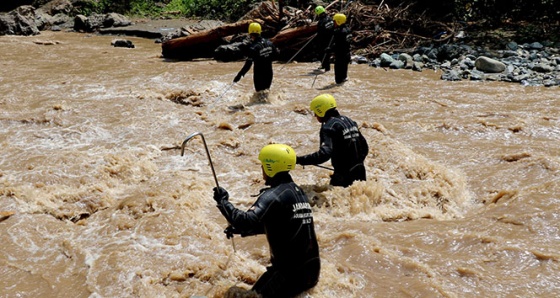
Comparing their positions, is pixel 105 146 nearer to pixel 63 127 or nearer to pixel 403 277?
pixel 63 127

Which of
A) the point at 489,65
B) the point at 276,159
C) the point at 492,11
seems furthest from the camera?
the point at 492,11

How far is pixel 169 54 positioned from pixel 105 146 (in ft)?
28.0

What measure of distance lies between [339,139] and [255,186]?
178cm

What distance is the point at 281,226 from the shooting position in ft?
12.1

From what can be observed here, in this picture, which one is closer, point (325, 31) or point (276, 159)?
point (276, 159)

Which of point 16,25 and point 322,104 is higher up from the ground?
point 322,104

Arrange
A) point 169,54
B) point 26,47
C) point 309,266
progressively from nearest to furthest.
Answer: point 309,266 → point 169,54 → point 26,47

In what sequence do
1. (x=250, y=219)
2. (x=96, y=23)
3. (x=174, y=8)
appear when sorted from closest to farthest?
1. (x=250, y=219)
2. (x=96, y=23)
3. (x=174, y=8)

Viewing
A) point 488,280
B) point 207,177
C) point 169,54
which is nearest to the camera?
point 488,280

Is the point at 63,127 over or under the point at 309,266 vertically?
under

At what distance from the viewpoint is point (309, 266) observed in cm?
387

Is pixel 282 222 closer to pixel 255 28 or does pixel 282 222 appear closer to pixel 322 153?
pixel 322 153

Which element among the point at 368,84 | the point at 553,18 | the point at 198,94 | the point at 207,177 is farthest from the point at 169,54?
the point at 553,18

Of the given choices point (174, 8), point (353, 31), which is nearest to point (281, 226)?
point (353, 31)
